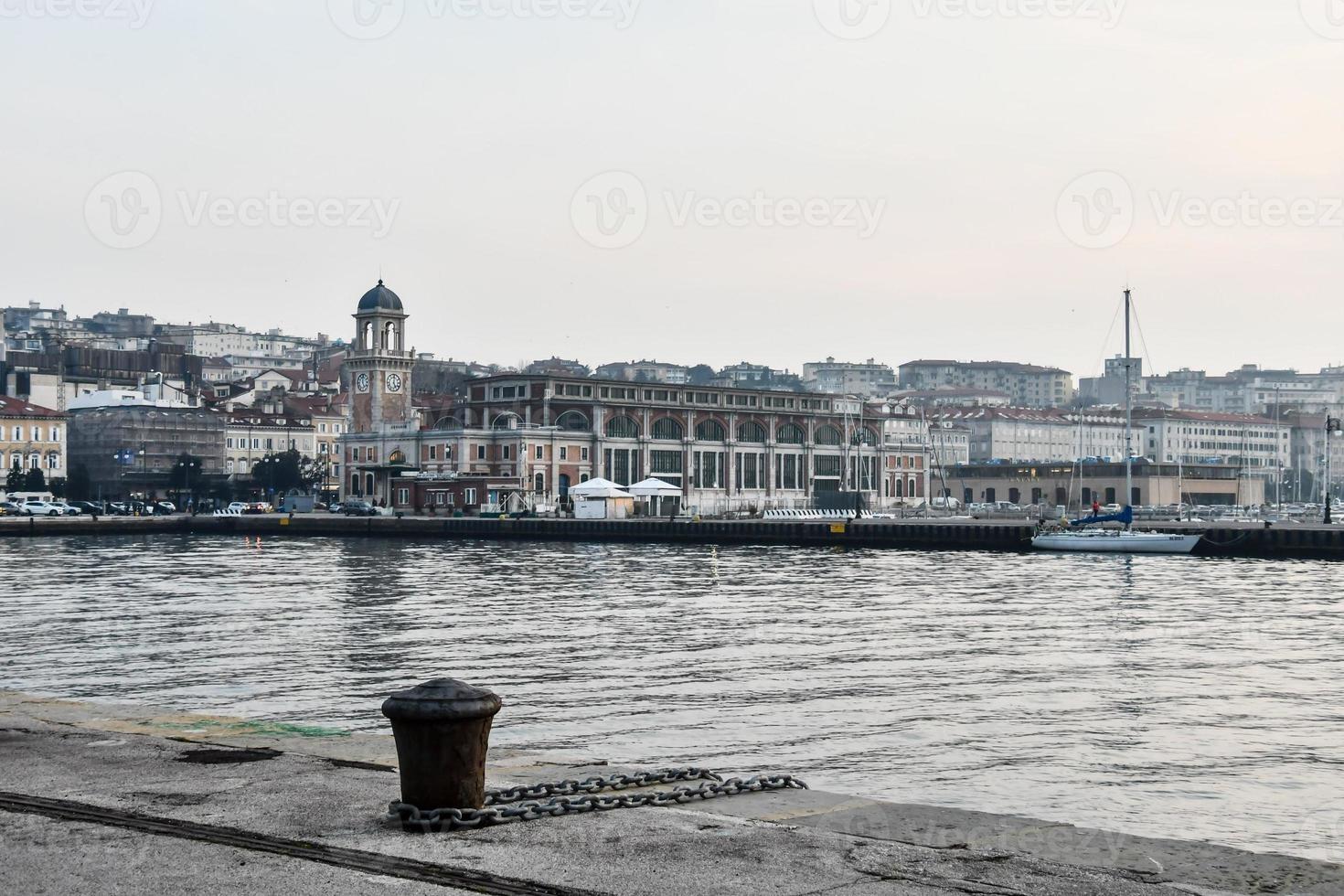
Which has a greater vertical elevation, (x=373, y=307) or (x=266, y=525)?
(x=373, y=307)

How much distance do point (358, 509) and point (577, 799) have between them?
409 ft

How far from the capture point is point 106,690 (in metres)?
27.0

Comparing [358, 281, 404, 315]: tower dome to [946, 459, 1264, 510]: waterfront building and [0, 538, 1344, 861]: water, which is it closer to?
[946, 459, 1264, 510]: waterfront building

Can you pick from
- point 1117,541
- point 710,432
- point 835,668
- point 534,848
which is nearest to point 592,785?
point 534,848

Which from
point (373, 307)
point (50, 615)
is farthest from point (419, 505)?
point (50, 615)

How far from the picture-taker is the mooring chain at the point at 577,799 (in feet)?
36.1

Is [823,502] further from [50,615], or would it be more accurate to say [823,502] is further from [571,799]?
[571,799]

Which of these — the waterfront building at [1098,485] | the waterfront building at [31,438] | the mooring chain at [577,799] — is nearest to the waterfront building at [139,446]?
the waterfront building at [31,438]

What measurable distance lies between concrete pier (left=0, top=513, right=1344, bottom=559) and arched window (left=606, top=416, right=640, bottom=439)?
25.3m

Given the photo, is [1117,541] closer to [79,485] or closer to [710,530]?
[710,530]

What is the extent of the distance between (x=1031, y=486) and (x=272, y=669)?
159925 millimetres

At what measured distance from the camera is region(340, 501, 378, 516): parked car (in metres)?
133

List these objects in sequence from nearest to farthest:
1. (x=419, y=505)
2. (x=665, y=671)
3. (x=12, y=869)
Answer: (x=12, y=869)
(x=665, y=671)
(x=419, y=505)

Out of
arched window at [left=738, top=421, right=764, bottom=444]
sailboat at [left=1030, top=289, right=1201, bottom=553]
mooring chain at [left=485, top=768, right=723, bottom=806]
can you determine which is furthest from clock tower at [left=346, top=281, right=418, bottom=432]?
mooring chain at [left=485, top=768, right=723, bottom=806]
